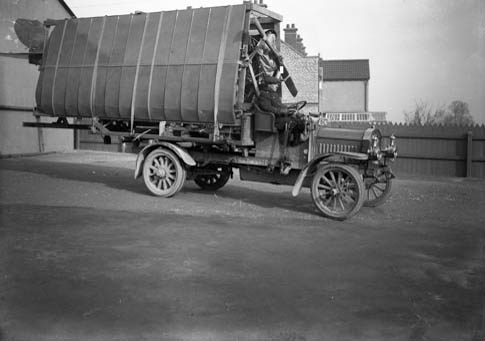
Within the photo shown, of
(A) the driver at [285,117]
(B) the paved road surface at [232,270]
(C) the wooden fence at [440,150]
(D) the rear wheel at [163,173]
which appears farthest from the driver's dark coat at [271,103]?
(C) the wooden fence at [440,150]

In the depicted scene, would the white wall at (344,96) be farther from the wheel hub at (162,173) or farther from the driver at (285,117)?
the wheel hub at (162,173)

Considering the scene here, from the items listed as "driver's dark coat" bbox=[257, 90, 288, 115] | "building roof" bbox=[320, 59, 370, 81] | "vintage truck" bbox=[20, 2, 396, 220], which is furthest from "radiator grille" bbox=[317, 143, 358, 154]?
"building roof" bbox=[320, 59, 370, 81]

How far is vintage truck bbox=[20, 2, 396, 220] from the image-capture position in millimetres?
9469

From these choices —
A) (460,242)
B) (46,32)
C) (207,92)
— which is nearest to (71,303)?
(460,242)

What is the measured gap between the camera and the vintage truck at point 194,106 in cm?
947

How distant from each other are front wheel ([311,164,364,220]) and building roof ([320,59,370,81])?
45.1 meters

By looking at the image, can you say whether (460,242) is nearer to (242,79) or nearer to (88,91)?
(242,79)

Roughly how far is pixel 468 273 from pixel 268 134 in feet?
16.6

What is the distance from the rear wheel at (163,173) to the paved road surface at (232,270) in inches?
15.3

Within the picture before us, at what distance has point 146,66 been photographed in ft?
35.0

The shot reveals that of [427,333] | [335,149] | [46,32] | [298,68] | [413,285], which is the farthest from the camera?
[298,68]

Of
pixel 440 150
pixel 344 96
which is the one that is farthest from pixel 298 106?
pixel 344 96

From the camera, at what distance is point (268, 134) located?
32.9ft

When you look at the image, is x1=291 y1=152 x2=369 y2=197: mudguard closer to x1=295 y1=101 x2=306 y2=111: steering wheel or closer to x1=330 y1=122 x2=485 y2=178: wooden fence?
x1=295 y1=101 x2=306 y2=111: steering wheel
